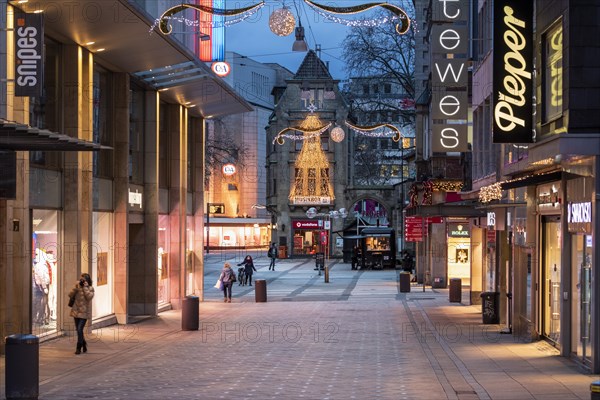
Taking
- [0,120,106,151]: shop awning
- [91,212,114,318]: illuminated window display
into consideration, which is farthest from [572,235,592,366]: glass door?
[91,212,114,318]: illuminated window display

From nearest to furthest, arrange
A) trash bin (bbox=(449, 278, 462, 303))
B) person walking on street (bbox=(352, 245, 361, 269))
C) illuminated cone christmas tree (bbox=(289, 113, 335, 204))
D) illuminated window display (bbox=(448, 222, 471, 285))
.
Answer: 1. trash bin (bbox=(449, 278, 462, 303))
2. illuminated window display (bbox=(448, 222, 471, 285))
3. person walking on street (bbox=(352, 245, 361, 269))
4. illuminated cone christmas tree (bbox=(289, 113, 335, 204))

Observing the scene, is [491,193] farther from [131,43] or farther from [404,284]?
[404,284]

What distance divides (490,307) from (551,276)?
21.5ft

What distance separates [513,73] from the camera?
2120 centimetres

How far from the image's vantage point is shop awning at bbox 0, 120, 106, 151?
1528 centimetres

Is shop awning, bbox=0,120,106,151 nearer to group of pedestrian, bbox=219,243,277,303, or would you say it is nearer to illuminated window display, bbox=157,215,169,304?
illuminated window display, bbox=157,215,169,304

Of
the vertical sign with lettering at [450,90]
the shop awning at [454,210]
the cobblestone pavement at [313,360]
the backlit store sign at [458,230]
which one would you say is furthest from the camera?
the backlit store sign at [458,230]

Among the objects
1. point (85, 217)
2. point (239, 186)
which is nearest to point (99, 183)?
point (85, 217)

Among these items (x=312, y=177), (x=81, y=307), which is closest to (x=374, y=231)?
(x=312, y=177)

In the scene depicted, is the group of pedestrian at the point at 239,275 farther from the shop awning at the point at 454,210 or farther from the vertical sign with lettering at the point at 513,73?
the vertical sign with lettering at the point at 513,73

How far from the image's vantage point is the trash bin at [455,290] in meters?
37.9

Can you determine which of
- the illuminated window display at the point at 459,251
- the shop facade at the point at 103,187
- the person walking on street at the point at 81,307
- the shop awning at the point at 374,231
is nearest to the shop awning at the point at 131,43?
the shop facade at the point at 103,187

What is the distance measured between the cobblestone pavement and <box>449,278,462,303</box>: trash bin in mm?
2594

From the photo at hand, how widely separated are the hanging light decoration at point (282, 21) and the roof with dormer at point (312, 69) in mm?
69747
